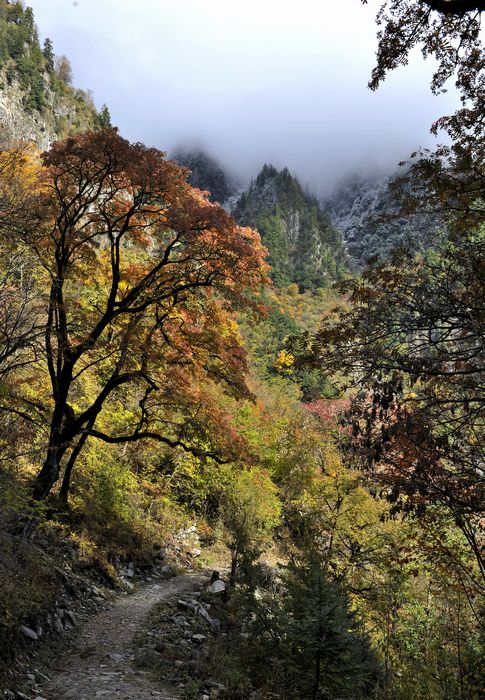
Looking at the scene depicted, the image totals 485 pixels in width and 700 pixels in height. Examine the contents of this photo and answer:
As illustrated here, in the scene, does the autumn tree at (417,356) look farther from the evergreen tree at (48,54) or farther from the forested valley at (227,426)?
the evergreen tree at (48,54)

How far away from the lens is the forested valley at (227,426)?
15.3 feet

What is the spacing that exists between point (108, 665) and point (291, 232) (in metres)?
92.6

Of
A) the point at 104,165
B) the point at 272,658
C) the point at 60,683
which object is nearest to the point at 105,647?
the point at 60,683

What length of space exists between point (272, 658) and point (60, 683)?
2.76m

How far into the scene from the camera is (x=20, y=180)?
9719 millimetres

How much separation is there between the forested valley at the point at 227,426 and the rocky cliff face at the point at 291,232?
2269 inches

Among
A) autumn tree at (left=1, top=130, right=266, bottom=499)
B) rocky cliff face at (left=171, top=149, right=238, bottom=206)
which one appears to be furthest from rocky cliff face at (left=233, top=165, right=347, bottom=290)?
autumn tree at (left=1, top=130, right=266, bottom=499)

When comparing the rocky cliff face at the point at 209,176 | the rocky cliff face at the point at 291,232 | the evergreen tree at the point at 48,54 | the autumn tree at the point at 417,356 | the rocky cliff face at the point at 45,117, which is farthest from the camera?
the rocky cliff face at the point at 209,176

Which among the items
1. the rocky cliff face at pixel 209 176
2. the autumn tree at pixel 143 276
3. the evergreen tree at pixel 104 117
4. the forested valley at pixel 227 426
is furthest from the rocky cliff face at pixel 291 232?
the autumn tree at pixel 143 276

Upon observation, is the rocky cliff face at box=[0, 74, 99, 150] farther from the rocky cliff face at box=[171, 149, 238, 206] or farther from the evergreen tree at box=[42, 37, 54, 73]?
the rocky cliff face at box=[171, 149, 238, 206]

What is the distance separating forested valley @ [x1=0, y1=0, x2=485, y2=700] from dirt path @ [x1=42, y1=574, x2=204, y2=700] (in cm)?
17

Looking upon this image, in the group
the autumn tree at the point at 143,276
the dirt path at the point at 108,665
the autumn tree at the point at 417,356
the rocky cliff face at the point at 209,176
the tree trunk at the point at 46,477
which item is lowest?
the dirt path at the point at 108,665

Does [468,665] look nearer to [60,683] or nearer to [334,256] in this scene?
[60,683]

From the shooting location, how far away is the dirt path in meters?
5.62
